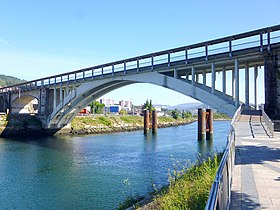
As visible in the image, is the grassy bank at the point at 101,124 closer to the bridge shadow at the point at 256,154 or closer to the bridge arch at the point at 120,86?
the bridge arch at the point at 120,86

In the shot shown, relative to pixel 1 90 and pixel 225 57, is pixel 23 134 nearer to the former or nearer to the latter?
pixel 1 90

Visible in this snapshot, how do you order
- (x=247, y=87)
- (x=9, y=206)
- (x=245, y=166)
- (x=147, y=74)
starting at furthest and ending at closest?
1. (x=147, y=74)
2. (x=247, y=87)
3. (x=9, y=206)
4. (x=245, y=166)

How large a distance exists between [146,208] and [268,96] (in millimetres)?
14598

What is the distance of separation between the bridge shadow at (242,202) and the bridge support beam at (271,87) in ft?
49.8

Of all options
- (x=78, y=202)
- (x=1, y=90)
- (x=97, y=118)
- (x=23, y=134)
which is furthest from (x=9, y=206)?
(x=1, y=90)

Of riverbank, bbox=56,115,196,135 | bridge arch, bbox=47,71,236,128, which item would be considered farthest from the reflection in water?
riverbank, bbox=56,115,196,135

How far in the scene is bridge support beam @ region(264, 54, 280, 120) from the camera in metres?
19.2

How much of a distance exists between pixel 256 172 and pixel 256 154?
8.77 ft

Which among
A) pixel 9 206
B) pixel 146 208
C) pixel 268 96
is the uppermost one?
pixel 268 96

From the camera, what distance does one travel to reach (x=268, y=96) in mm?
19547

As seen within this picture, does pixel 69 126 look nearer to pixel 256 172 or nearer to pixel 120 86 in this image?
pixel 120 86

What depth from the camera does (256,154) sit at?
10.4 meters

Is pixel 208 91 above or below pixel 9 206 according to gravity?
above

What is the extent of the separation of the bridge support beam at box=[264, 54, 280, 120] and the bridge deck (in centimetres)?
497
